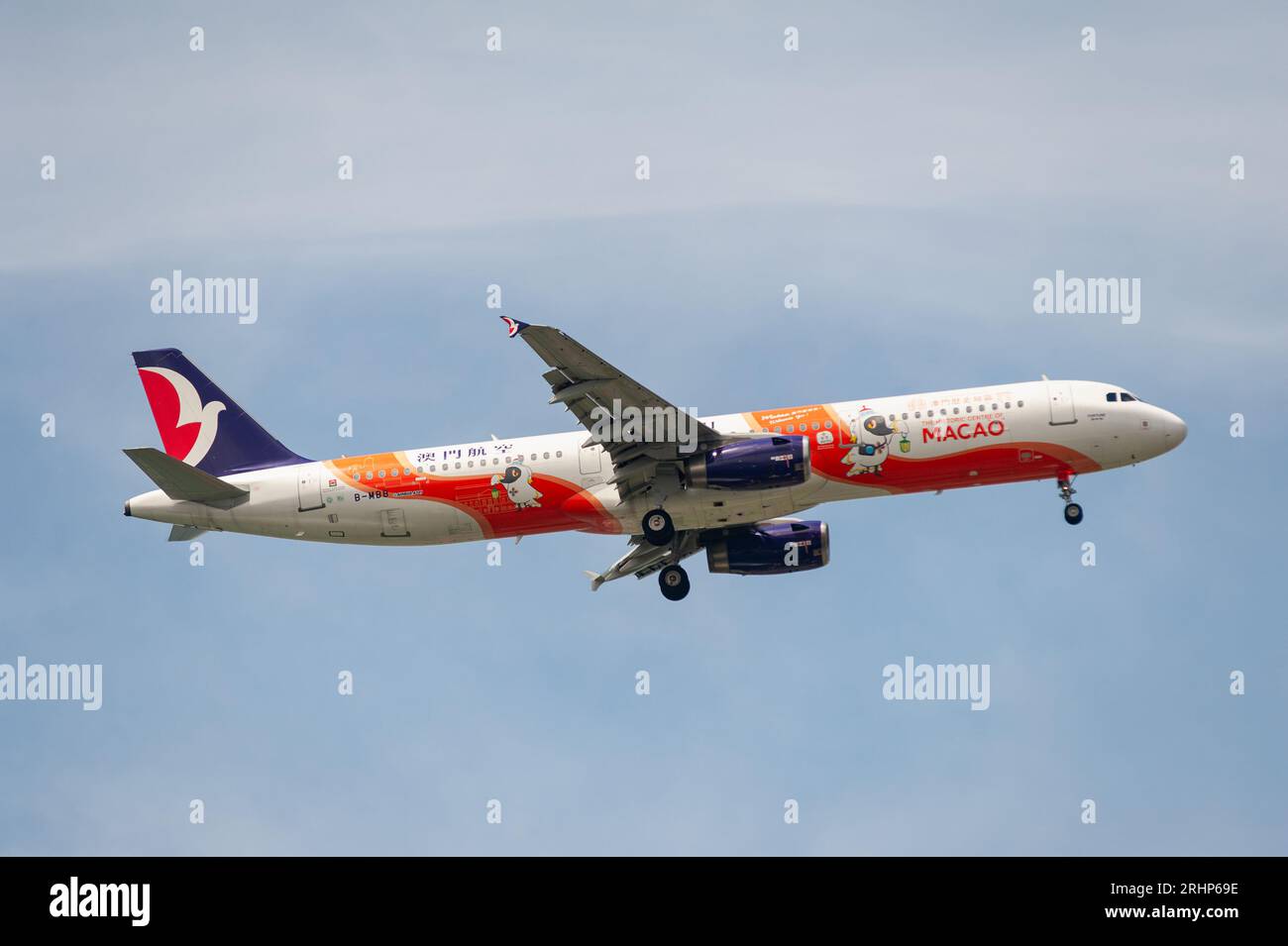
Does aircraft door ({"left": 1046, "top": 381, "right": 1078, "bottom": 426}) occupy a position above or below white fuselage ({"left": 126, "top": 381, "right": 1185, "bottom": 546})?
above

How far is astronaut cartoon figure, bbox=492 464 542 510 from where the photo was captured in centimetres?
6097

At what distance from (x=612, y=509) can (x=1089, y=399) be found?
18.1 m

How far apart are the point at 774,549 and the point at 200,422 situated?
23.7 meters

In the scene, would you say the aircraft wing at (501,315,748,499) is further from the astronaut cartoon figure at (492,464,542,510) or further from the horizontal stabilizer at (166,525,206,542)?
the horizontal stabilizer at (166,525,206,542)

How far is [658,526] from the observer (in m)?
60.7

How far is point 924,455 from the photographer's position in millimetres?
58562

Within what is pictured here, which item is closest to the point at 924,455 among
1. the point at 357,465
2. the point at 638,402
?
the point at 638,402

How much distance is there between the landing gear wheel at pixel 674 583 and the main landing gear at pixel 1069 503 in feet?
50.2

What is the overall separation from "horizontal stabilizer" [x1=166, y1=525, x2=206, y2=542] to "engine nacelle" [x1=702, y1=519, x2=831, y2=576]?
20.7 metres

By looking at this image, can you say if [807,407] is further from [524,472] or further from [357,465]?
[357,465]

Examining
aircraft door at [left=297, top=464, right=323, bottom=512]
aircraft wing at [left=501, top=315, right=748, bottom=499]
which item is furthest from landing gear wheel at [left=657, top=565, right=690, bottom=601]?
aircraft door at [left=297, top=464, right=323, bottom=512]

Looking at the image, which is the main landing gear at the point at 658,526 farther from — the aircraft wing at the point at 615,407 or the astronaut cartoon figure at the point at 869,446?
the astronaut cartoon figure at the point at 869,446

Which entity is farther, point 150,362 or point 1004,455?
point 150,362

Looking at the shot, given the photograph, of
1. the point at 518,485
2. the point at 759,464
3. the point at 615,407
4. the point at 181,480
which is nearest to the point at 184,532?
the point at 181,480
